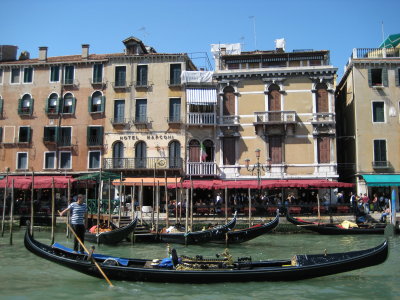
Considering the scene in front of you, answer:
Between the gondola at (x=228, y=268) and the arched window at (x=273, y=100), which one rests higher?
the arched window at (x=273, y=100)

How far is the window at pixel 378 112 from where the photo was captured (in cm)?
2183

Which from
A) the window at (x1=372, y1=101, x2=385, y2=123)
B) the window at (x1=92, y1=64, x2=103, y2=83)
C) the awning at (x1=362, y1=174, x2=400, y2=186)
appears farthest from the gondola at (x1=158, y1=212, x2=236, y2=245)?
the window at (x1=92, y1=64, x2=103, y2=83)

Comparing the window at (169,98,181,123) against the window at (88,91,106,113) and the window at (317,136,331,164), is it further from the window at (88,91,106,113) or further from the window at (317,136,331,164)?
the window at (317,136,331,164)

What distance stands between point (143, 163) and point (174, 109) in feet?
11.0

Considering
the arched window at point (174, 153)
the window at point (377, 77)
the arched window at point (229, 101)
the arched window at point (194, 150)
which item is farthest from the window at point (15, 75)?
the window at point (377, 77)

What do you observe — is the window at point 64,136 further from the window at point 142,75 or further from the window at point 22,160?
the window at point 142,75

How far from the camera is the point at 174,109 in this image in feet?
77.3

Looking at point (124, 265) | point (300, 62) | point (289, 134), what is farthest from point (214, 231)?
point (300, 62)

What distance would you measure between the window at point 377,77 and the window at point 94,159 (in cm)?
1479

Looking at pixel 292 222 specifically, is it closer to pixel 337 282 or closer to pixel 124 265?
pixel 337 282

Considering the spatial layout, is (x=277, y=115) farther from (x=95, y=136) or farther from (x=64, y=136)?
(x=64, y=136)

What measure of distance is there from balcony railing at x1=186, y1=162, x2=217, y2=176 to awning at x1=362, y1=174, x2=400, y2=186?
7394 mm

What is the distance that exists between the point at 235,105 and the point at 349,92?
621 cm

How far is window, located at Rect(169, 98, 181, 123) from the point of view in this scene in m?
23.4
